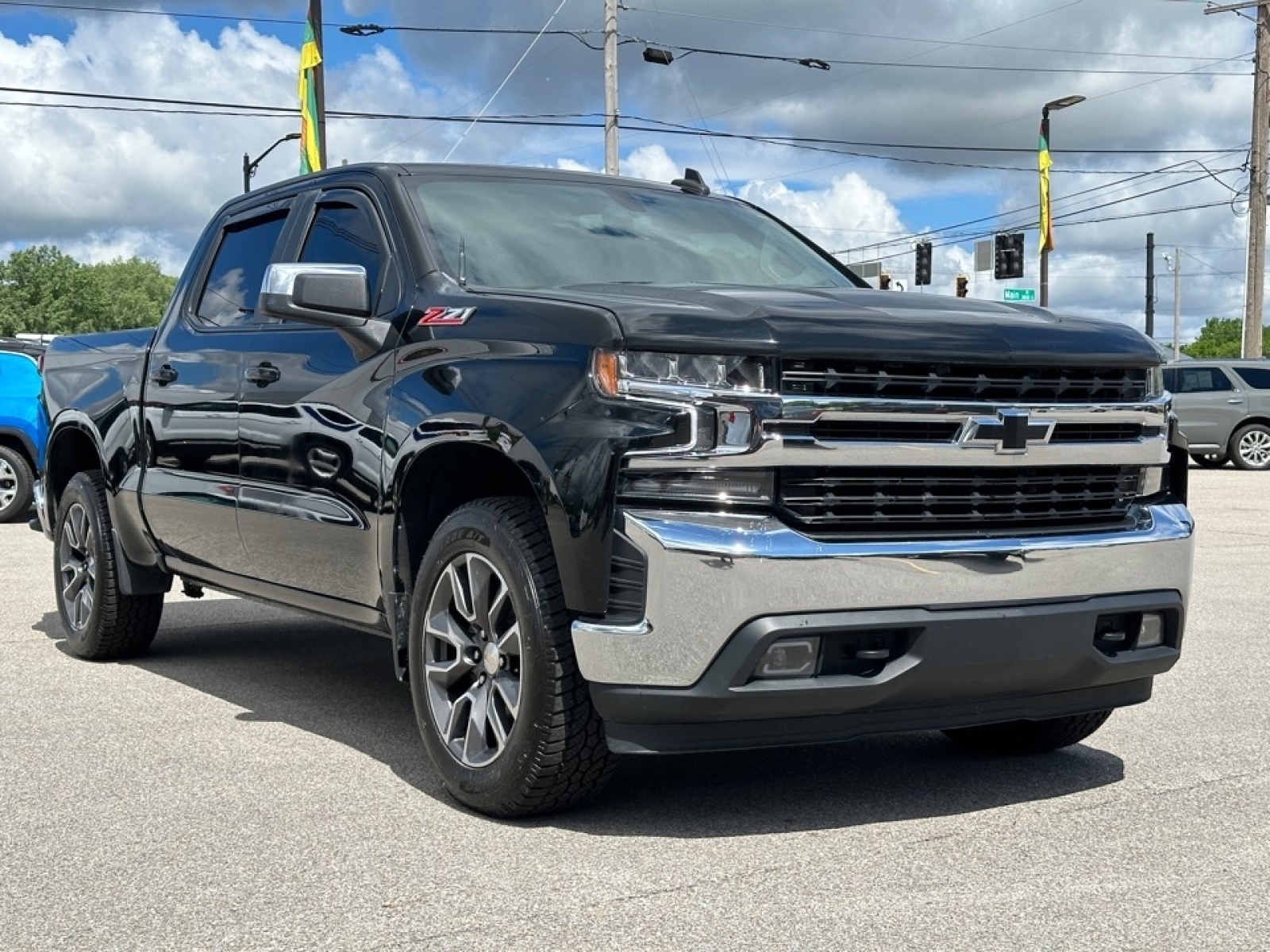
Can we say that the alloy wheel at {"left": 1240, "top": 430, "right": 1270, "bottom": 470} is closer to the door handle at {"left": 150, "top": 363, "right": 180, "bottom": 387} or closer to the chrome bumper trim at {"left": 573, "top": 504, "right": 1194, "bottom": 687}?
the door handle at {"left": 150, "top": 363, "right": 180, "bottom": 387}

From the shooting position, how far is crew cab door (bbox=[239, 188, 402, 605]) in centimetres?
526

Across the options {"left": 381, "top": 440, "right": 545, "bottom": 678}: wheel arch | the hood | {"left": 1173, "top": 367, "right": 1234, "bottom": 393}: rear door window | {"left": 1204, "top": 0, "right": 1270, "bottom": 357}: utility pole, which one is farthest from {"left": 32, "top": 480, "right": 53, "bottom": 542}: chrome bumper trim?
{"left": 1204, "top": 0, "right": 1270, "bottom": 357}: utility pole

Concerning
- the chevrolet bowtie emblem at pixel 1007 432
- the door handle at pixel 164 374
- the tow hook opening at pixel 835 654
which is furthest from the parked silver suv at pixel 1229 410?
the tow hook opening at pixel 835 654

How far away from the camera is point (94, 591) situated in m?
7.38

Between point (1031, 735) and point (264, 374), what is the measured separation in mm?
2894

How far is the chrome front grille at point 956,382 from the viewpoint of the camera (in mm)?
4270

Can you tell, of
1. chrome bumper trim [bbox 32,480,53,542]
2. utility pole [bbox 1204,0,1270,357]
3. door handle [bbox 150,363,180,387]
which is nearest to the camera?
door handle [bbox 150,363,180,387]

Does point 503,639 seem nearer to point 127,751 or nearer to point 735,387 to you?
point 735,387

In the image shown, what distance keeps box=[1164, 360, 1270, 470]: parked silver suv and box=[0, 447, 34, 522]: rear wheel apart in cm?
1692

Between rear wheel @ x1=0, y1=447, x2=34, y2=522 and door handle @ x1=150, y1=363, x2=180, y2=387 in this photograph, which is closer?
door handle @ x1=150, y1=363, x2=180, y2=387

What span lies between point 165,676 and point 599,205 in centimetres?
290

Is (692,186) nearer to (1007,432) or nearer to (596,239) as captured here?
(596,239)

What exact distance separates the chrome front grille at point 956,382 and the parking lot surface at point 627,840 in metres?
0.58

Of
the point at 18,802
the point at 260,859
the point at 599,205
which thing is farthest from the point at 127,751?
the point at 599,205
